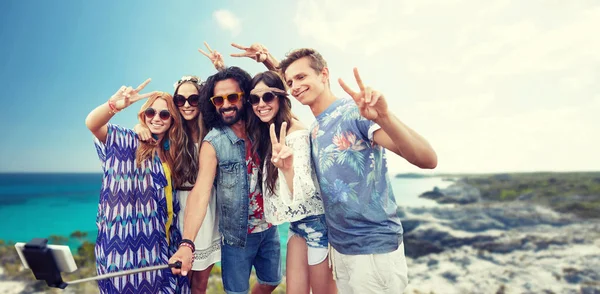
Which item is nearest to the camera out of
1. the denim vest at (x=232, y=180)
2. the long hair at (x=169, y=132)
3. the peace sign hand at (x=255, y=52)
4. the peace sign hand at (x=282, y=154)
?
the peace sign hand at (x=282, y=154)

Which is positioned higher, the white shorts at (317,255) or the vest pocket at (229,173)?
the vest pocket at (229,173)

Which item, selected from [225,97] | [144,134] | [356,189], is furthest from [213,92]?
[356,189]

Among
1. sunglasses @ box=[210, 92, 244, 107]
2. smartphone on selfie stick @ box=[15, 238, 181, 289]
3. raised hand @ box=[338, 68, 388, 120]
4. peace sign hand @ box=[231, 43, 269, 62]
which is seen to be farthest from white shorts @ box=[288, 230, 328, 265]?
peace sign hand @ box=[231, 43, 269, 62]

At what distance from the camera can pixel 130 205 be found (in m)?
2.82

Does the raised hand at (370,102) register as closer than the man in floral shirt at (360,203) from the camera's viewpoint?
Yes

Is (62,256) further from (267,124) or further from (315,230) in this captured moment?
(267,124)

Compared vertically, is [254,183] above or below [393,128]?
below

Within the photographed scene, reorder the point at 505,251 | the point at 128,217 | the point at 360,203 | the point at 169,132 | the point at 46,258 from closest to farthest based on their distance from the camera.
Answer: the point at 46,258 < the point at 360,203 < the point at 128,217 < the point at 169,132 < the point at 505,251

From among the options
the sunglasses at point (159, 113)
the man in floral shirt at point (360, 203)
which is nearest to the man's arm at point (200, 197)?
the sunglasses at point (159, 113)

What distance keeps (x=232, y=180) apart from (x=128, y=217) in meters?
0.91

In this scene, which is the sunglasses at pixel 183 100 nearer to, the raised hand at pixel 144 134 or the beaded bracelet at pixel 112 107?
the raised hand at pixel 144 134

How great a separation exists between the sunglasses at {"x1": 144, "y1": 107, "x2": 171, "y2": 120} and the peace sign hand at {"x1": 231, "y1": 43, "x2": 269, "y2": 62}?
1419mm

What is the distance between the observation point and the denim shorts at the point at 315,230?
9.24ft

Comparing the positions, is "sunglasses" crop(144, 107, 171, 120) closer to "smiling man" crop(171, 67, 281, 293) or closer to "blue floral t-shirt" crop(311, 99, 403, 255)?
"smiling man" crop(171, 67, 281, 293)
